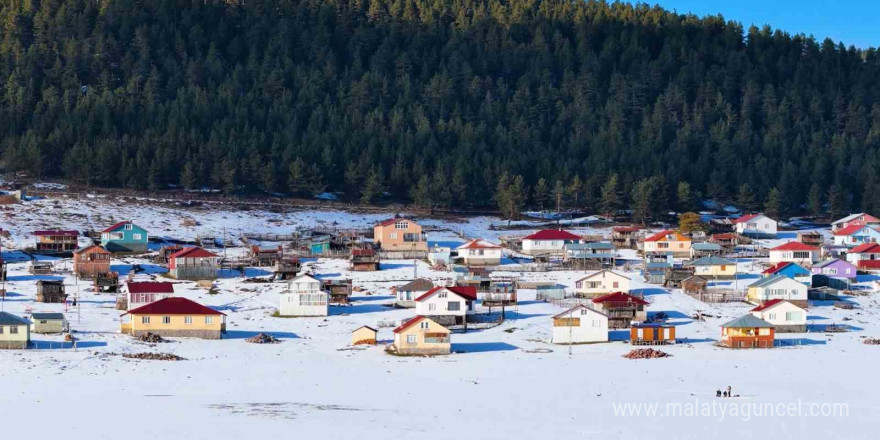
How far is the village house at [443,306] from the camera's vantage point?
71.6 m

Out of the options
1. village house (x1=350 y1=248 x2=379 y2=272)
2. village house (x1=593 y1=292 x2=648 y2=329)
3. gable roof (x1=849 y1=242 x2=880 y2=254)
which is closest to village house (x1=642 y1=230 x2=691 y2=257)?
gable roof (x1=849 y1=242 x2=880 y2=254)

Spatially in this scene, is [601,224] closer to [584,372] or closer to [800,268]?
[800,268]

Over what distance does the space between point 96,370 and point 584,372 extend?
20795 millimetres

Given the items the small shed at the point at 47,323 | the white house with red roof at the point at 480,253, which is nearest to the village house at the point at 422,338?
the small shed at the point at 47,323

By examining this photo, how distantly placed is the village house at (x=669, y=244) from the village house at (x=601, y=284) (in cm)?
2018

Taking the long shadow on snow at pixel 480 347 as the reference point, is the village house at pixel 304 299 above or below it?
above

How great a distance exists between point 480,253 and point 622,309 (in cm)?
2441

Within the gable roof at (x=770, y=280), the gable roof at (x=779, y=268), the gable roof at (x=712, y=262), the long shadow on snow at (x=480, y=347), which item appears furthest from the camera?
the gable roof at (x=712, y=262)

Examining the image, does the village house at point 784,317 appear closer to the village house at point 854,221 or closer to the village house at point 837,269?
the village house at point 837,269

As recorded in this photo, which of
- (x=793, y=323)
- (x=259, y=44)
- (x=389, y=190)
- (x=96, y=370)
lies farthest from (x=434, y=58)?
(x=96, y=370)

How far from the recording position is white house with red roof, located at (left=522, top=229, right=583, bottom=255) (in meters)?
101

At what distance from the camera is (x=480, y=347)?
215ft

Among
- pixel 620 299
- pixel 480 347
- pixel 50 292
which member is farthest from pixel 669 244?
pixel 50 292

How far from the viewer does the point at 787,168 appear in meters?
137
